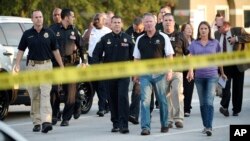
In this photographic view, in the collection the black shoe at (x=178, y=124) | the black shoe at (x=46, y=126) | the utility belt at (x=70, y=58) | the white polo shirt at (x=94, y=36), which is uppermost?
the white polo shirt at (x=94, y=36)

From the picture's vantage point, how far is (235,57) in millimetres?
15828

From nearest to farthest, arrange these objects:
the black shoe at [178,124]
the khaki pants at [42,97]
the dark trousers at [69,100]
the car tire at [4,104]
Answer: the khaki pants at [42,97]
the black shoe at [178,124]
the dark trousers at [69,100]
the car tire at [4,104]

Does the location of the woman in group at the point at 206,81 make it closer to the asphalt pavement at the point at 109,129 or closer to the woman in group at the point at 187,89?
the asphalt pavement at the point at 109,129

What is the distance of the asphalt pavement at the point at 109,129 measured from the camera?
41.6 ft

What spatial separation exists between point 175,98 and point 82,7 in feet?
54.4

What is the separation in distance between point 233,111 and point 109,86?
306 cm

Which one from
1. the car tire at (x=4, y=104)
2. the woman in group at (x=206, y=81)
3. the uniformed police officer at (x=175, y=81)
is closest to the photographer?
the woman in group at (x=206, y=81)

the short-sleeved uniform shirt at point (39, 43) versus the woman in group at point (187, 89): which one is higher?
the short-sleeved uniform shirt at point (39, 43)

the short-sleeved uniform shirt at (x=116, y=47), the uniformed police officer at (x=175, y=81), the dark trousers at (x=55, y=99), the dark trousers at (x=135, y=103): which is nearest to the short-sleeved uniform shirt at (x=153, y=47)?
the short-sleeved uniform shirt at (x=116, y=47)

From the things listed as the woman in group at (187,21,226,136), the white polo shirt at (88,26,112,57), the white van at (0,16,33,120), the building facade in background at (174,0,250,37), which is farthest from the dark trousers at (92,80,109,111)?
the building facade in background at (174,0,250,37)

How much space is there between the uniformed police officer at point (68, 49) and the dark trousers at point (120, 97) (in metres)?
1.23

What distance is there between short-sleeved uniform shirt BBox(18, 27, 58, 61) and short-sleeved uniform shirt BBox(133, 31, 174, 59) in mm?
1375

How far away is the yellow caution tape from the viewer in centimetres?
1003

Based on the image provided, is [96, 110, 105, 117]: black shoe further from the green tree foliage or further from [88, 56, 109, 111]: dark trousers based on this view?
the green tree foliage
